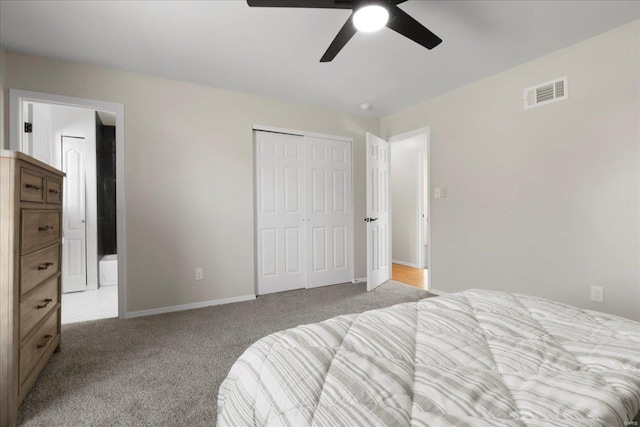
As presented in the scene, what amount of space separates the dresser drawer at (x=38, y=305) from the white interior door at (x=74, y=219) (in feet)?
6.77

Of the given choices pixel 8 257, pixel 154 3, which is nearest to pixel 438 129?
pixel 154 3

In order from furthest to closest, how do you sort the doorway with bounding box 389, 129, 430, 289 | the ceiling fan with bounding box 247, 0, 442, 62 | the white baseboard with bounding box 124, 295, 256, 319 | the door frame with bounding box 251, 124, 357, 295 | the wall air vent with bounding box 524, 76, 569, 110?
the doorway with bounding box 389, 129, 430, 289
the door frame with bounding box 251, 124, 357, 295
the white baseboard with bounding box 124, 295, 256, 319
the wall air vent with bounding box 524, 76, 569, 110
the ceiling fan with bounding box 247, 0, 442, 62

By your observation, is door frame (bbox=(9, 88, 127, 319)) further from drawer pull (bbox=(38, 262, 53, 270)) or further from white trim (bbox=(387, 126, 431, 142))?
white trim (bbox=(387, 126, 431, 142))

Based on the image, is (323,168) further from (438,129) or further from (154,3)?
(154,3)

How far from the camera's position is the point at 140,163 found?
3.05 metres

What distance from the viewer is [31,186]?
5.43ft

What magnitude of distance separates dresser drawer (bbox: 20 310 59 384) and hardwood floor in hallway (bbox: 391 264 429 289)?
375cm

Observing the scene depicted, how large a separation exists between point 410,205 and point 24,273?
5.29 meters

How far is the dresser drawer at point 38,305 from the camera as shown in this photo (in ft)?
5.24

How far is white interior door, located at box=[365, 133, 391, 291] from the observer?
12.6 ft

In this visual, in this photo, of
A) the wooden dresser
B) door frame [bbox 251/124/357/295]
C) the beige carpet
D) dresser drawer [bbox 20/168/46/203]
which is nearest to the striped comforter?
the beige carpet

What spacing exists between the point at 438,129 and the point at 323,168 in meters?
1.52

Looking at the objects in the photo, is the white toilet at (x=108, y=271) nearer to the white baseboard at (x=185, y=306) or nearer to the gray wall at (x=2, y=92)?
the white baseboard at (x=185, y=306)

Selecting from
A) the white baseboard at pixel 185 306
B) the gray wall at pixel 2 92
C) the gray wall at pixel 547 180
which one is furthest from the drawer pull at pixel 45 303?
the gray wall at pixel 547 180
